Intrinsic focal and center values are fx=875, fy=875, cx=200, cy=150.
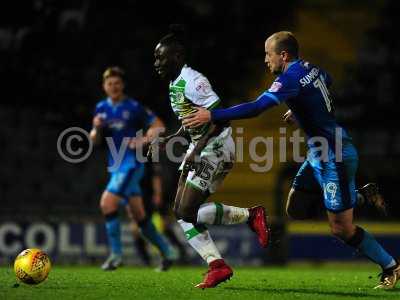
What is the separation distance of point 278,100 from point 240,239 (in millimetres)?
8830

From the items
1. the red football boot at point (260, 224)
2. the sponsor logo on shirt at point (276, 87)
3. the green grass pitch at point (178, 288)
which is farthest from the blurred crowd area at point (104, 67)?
the sponsor logo on shirt at point (276, 87)

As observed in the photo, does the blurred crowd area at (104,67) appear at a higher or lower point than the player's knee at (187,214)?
higher

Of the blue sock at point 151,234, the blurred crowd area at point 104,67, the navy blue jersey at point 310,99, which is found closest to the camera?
the navy blue jersey at point 310,99

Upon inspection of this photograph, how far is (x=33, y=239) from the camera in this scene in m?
14.9

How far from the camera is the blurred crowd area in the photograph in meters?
17.1

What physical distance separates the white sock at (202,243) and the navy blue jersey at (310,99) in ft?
4.09

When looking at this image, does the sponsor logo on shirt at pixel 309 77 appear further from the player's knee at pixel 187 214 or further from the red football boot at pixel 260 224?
the player's knee at pixel 187 214

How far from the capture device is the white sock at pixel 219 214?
7449 mm

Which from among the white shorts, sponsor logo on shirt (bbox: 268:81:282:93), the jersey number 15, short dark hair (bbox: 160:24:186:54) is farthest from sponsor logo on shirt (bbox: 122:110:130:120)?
sponsor logo on shirt (bbox: 268:81:282:93)

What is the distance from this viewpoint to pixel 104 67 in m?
17.8

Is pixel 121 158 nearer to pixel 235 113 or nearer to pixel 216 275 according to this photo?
pixel 216 275

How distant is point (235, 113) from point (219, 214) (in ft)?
3.21

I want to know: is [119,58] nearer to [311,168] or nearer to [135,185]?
[135,185]

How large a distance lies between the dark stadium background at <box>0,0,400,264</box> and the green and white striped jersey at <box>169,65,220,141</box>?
26.5 feet
